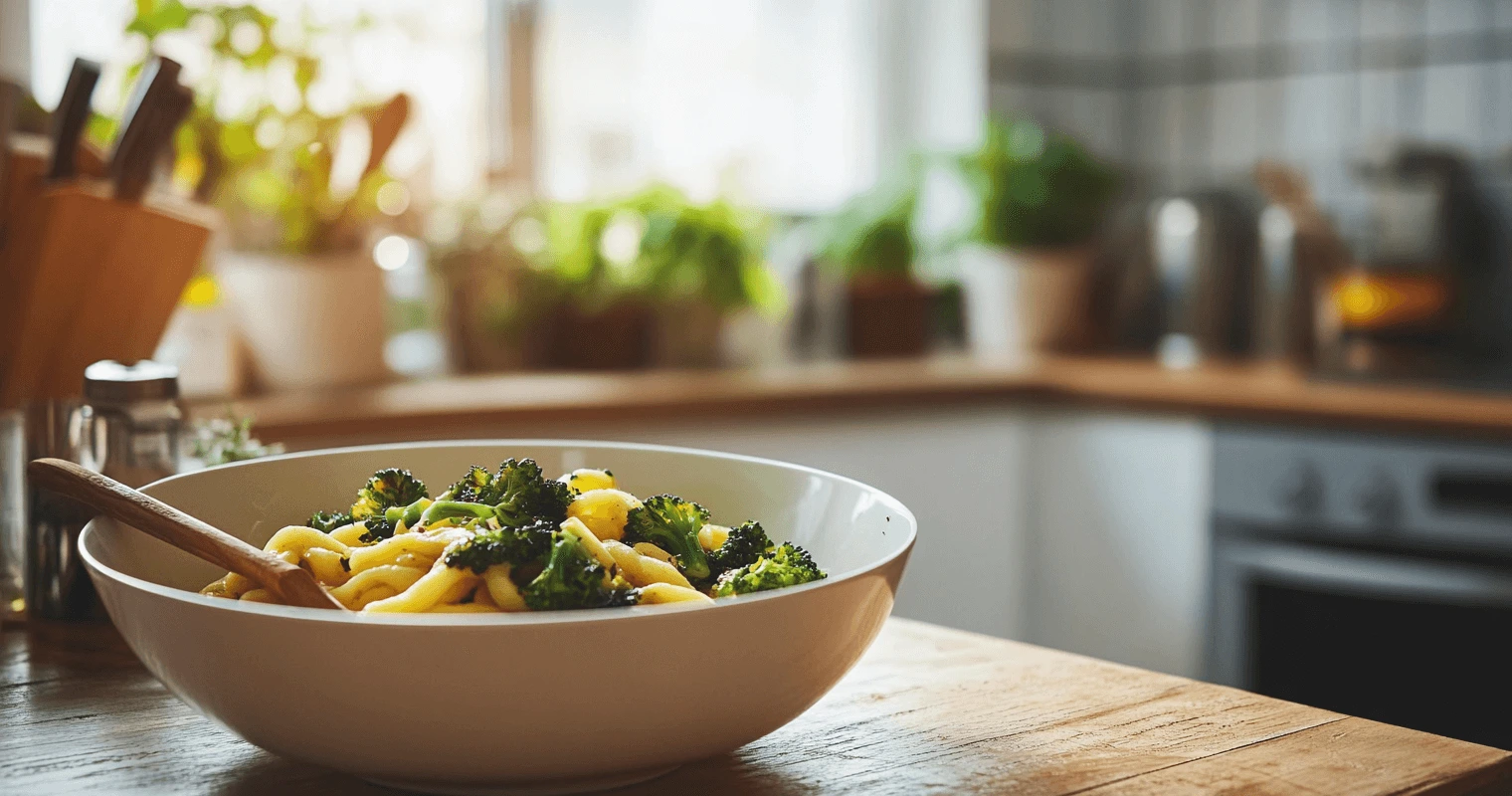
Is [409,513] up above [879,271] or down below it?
below

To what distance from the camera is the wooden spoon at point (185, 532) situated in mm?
653

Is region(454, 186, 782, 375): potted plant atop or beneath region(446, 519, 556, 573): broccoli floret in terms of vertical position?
atop

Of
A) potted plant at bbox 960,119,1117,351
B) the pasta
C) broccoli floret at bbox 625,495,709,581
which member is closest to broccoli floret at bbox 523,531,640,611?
the pasta

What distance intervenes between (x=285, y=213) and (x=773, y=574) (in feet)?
5.39

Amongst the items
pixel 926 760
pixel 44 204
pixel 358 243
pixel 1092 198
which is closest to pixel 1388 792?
pixel 926 760

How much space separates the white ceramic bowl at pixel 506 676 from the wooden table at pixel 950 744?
0.19 feet

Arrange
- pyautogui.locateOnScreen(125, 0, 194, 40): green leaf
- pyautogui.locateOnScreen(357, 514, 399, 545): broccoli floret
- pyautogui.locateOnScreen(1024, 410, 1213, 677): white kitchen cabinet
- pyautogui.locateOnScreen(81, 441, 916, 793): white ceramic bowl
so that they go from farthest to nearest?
pyautogui.locateOnScreen(1024, 410, 1213, 677): white kitchen cabinet < pyautogui.locateOnScreen(125, 0, 194, 40): green leaf < pyautogui.locateOnScreen(357, 514, 399, 545): broccoli floret < pyautogui.locateOnScreen(81, 441, 916, 793): white ceramic bowl

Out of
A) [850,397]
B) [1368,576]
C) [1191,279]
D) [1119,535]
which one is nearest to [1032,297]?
[1191,279]

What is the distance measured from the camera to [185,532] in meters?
0.70

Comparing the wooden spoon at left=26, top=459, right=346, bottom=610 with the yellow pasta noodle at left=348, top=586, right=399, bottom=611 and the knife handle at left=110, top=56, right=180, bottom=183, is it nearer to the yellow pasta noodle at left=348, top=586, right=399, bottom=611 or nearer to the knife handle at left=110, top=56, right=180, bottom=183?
the yellow pasta noodle at left=348, top=586, right=399, bottom=611

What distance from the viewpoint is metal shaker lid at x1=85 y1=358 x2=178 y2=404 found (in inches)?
38.6

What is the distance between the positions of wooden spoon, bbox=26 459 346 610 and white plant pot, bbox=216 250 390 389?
1426 mm

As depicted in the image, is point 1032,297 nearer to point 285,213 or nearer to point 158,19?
point 285,213

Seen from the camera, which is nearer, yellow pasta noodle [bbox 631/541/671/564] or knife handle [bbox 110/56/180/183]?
yellow pasta noodle [bbox 631/541/671/564]
